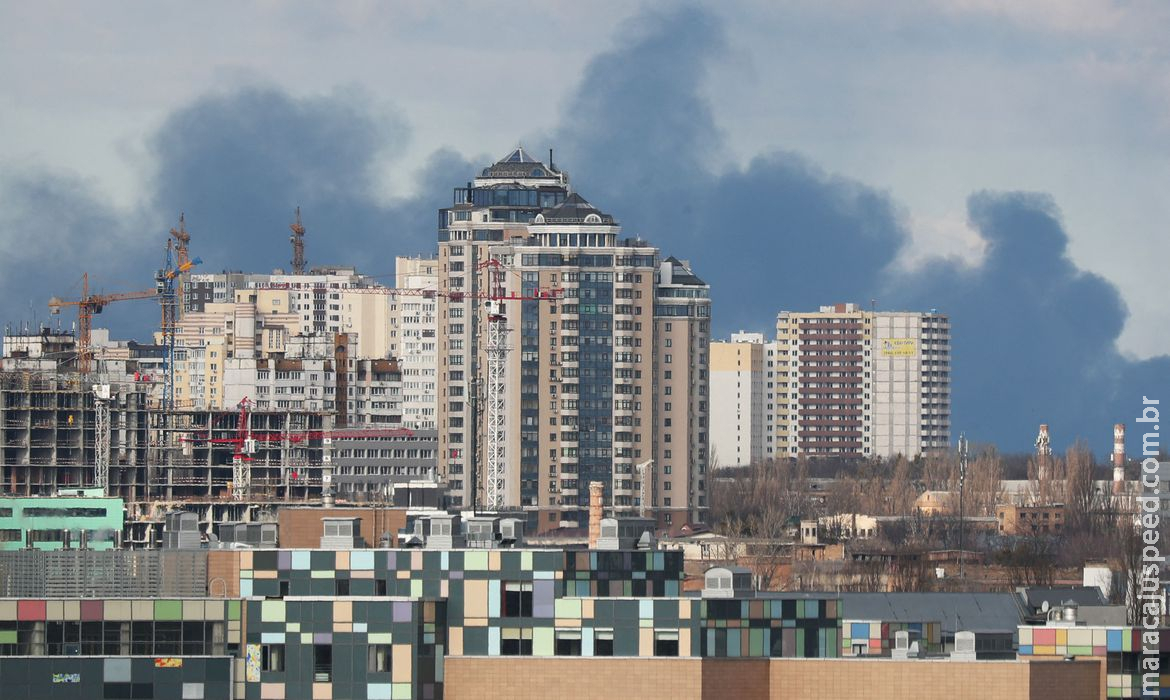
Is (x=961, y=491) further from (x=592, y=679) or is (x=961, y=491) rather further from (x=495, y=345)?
(x=592, y=679)

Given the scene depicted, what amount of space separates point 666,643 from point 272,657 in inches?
319

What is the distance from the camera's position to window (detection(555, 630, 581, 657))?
212ft

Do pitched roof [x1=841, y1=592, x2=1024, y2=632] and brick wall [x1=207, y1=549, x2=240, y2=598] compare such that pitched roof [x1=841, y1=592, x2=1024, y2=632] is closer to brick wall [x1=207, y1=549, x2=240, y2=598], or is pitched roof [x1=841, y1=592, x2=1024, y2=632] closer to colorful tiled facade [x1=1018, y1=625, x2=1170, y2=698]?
colorful tiled facade [x1=1018, y1=625, x2=1170, y2=698]

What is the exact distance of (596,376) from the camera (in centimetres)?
16562

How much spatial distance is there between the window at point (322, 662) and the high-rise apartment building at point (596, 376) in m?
103

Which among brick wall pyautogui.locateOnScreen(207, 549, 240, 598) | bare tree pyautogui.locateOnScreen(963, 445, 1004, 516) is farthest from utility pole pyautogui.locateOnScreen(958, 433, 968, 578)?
brick wall pyautogui.locateOnScreen(207, 549, 240, 598)

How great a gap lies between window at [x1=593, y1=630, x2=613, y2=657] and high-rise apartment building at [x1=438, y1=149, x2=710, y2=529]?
3828 inches

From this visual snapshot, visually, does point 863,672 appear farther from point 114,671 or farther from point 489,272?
point 489,272

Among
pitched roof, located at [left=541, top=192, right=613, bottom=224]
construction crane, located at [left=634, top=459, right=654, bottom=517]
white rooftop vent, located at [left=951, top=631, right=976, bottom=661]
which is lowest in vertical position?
white rooftop vent, located at [left=951, top=631, right=976, bottom=661]

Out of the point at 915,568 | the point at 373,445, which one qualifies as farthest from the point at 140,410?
the point at 915,568

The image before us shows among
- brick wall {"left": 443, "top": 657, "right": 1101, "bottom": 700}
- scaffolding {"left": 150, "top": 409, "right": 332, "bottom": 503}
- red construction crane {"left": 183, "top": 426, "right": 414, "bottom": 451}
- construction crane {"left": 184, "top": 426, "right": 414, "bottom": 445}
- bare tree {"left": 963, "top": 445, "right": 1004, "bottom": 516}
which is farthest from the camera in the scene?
bare tree {"left": 963, "top": 445, "right": 1004, "bottom": 516}

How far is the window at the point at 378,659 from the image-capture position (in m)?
59.1

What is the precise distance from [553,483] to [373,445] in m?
10.2

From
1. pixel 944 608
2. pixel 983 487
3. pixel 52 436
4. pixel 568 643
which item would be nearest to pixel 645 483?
pixel 983 487
